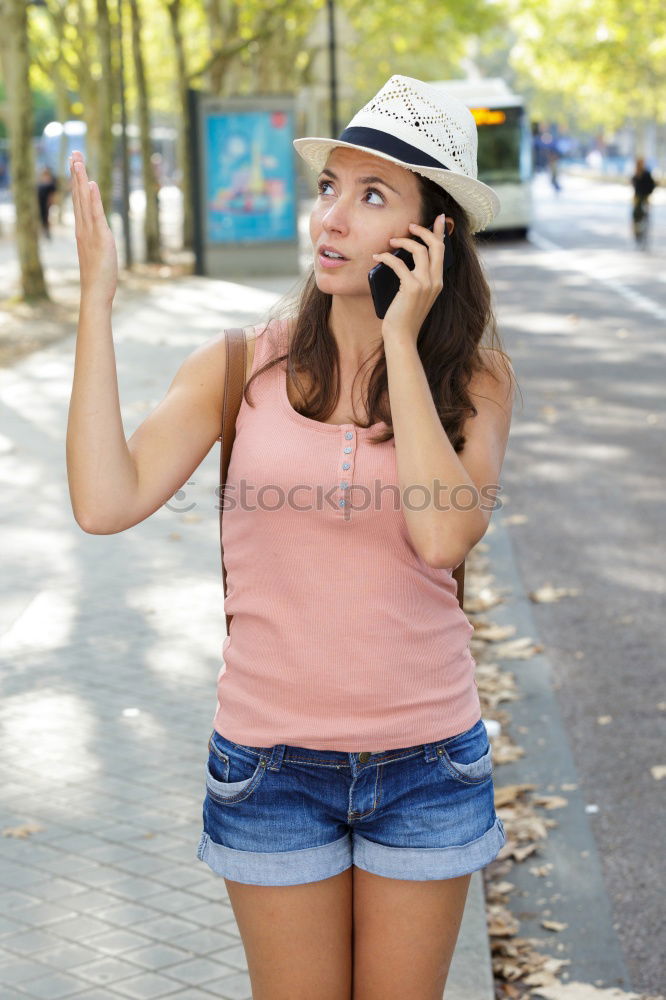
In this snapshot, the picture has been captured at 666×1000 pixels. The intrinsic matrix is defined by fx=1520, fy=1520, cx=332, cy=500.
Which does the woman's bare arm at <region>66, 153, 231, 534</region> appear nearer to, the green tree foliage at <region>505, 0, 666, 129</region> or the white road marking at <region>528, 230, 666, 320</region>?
the white road marking at <region>528, 230, 666, 320</region>

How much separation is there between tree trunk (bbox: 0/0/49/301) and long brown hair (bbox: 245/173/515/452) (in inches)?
755

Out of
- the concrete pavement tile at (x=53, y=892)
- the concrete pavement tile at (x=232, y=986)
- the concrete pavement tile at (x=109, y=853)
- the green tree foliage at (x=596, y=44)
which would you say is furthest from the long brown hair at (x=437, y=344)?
the green tree foliage at (x=596, y=44)

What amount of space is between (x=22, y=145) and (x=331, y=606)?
20.1 m

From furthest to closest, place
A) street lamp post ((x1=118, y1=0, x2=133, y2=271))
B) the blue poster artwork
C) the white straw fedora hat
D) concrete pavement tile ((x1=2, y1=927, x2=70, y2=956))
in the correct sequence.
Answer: street lamp post ((x1=118, y1=0, x2=133, y2=271)) < the blue poster artwork < concrete pavement tile ((x1=2, y1=927, x2=70, y2=956)) < the white straw fedora hat

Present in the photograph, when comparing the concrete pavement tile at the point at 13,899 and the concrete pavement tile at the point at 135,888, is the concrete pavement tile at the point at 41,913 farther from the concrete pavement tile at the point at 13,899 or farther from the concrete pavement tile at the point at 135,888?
the concrete pavement tile at the point at 135,888

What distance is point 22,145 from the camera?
21.4 m

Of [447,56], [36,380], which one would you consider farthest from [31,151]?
[447,56]

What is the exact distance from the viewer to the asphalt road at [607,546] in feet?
16.5

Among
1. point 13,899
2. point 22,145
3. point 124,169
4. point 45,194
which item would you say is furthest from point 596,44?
point 13,899

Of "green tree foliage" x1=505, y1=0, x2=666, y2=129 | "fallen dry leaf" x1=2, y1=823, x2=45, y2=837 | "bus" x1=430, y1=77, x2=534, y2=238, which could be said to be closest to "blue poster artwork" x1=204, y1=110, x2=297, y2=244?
"bus" x1=430, y1=77, x2=534, y2=238

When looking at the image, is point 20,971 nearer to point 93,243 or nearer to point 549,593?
point 93,243

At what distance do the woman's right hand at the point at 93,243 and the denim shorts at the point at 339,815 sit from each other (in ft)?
2.53

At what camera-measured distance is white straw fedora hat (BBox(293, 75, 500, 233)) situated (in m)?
2.51

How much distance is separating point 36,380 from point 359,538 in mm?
12788
